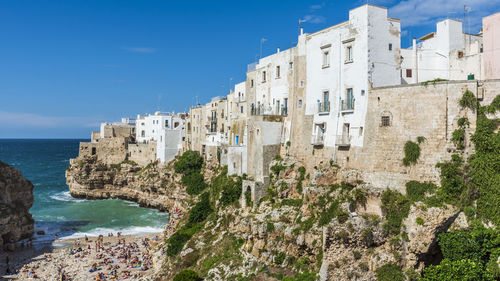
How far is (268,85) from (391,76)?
15194 mm

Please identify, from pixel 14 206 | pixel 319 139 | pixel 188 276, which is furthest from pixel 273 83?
pixel 14 206

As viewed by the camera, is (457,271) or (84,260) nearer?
(457,271)

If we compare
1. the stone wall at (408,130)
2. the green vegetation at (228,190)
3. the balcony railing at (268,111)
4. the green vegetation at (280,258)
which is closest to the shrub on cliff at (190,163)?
the green vegetation at (228,190)

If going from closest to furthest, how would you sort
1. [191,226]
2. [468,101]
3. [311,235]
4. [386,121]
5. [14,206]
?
[468,101], [386,121], [311,235], [191,226], [14,206]

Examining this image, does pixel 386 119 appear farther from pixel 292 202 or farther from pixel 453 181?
pixel 292 202

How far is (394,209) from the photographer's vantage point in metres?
23.2

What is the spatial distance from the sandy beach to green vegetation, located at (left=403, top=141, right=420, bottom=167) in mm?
23749

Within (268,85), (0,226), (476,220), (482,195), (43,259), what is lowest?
(43,259)

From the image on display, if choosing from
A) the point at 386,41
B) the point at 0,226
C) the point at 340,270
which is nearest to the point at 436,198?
the point at 340,270

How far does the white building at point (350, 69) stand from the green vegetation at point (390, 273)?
8.18 meters

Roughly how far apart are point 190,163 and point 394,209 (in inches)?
1518

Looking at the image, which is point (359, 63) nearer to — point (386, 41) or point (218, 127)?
point (386, 41)

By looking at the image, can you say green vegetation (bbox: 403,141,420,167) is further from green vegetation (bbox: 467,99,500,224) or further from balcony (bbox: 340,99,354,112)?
balcony (bbox: 340,99,354,112)

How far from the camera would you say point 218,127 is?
5678 centimetres
